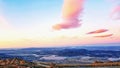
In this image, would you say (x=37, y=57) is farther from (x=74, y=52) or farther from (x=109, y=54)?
(x=109, y=54)

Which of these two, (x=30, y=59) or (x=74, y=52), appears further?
(x=74, y=52)

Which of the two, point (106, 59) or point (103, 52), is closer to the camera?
point (106, 59)

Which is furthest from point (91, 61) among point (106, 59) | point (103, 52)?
point (103, 52)

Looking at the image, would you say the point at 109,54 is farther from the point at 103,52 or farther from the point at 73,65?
the point at 73,65

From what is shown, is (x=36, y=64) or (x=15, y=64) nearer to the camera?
(x=15, y=64)

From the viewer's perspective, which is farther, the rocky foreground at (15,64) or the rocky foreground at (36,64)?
the rocky foreground at (36,64)

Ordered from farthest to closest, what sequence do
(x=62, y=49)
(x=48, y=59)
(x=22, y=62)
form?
(x=62, y=49)
(x=48, y=59)
(x=22, y=62)

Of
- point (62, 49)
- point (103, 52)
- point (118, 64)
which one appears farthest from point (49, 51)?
point (118, 64)

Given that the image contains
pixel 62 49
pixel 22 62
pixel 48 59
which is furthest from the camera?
pixel 62 49

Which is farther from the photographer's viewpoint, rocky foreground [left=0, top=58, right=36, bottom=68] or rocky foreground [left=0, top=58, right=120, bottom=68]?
rocky foreground [left=0, top=58, right=120, bottom=68]
